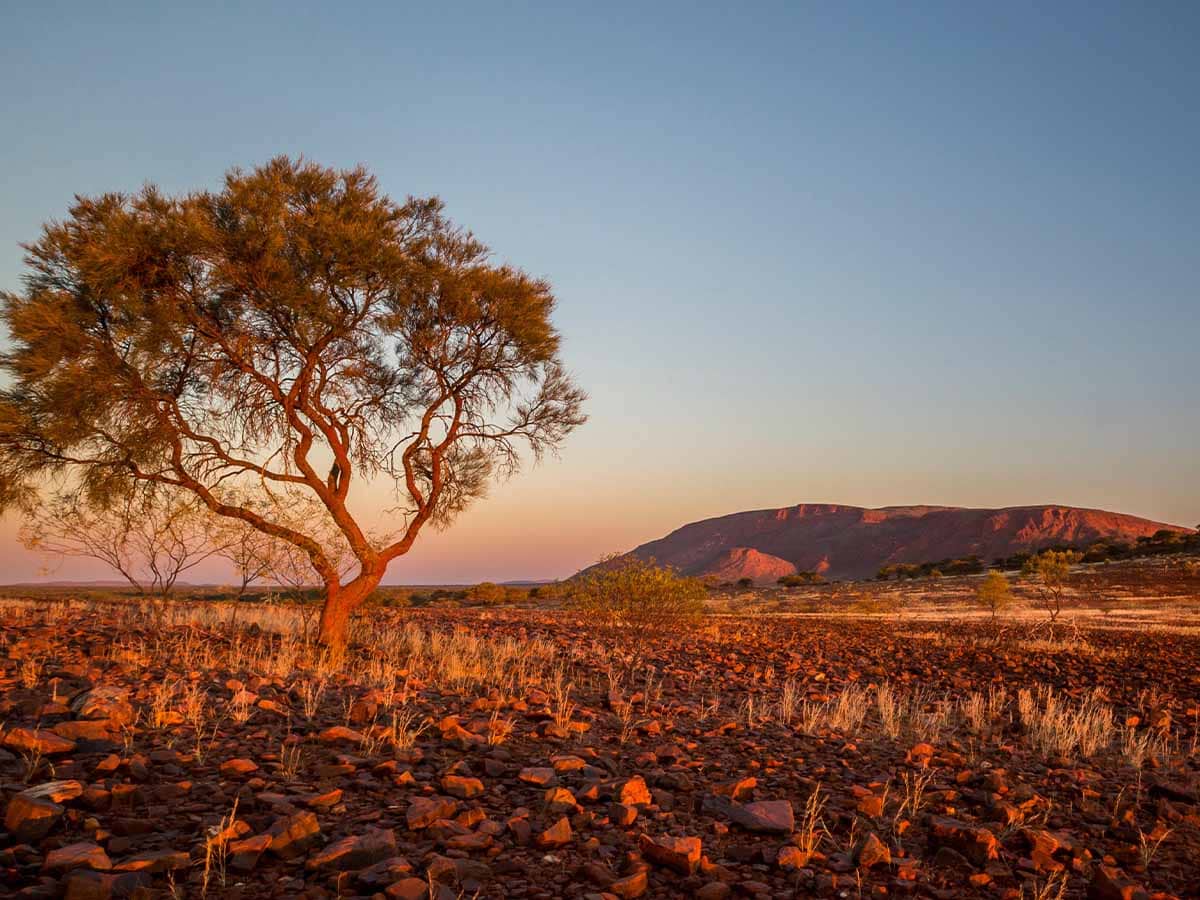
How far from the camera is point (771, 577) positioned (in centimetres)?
16412

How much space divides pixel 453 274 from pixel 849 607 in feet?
119

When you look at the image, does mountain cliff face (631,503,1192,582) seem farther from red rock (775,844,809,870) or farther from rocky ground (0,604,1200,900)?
red rock (775,844,809,870)

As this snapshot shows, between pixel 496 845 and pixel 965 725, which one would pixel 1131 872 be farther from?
pixel 965 725

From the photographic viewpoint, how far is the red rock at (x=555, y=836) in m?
4.97

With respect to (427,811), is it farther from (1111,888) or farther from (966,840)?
(1111,888)

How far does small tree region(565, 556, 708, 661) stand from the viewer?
19875 millimetres

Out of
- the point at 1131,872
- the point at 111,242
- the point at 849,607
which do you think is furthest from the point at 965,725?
the point at 849,607

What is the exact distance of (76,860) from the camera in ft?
13.4

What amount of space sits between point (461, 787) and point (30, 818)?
266cm

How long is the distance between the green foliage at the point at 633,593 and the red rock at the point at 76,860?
15.9 metres

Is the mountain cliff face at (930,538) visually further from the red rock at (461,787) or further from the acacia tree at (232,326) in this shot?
the red rock at (461,787)

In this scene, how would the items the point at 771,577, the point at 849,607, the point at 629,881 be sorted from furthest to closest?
the point at 771,577 → the point at 849,607 → the point at 629,881

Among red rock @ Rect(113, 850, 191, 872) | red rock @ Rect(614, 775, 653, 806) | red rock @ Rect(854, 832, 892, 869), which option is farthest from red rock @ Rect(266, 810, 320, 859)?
red rock @ Rect(854, 832, 892, 869)

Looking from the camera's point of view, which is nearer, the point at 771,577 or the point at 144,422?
the point at 144,422
